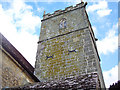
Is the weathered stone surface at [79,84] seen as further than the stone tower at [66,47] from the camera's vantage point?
No

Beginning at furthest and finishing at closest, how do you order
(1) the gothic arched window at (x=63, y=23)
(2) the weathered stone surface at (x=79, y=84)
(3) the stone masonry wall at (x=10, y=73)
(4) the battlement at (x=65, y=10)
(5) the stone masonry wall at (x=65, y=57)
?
1. (4) the battlement at (x=65, y=10)
2. (1) the gothic arched window at (x=63, y=23)
3. (5) the stone masonry wall at (x=65, y=57)
4. (3) the stone masonry wall at (x=10, y=73)
5. (2) the weathered stone surface at (x=79, y=84)

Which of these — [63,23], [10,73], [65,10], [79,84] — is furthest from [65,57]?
[79,84]

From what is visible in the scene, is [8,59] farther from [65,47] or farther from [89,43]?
[89,43]

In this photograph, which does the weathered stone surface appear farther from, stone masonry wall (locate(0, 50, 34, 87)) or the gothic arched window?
the gothic arched window

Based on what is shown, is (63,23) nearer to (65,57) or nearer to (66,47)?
(66,47)

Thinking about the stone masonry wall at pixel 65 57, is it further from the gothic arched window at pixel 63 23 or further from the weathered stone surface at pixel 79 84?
the weathered stone surface at pixel 79 84

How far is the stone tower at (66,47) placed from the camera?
7520 millimetres

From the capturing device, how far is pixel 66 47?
28.6ft

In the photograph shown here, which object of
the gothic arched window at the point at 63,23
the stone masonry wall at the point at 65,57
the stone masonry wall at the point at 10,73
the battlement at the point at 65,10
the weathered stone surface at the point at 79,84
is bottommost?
the weathered stone surface at the point at 79,84

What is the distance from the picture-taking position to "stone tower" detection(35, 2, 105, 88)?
7.52 meters

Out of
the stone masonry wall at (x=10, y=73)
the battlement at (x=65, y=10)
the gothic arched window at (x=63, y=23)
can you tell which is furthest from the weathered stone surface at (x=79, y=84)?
the battlement at (x=65, y=10)

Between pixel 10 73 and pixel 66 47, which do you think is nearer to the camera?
pixel 10 73

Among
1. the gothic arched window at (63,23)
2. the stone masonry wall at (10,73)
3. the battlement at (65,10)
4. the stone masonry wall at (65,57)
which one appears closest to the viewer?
the stone masonry wall at (10,73)

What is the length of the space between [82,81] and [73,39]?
5868 millimetres
